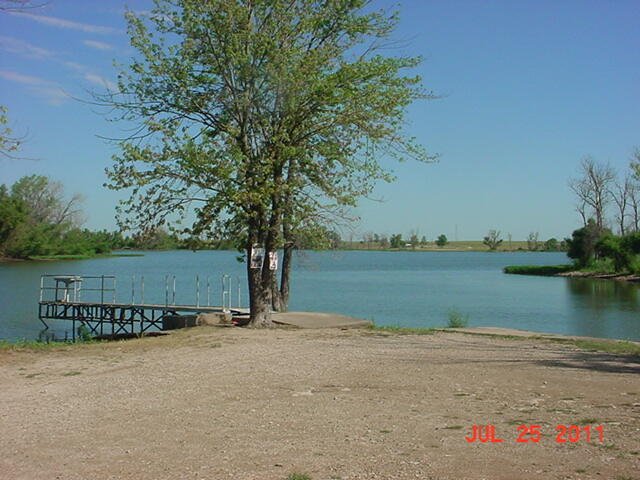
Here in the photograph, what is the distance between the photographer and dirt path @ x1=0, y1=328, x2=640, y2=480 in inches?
242

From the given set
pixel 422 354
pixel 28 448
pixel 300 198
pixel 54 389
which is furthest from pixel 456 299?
pixel 28 448

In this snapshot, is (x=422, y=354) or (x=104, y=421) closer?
(x=104, y=421)

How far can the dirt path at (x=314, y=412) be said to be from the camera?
6.16 meters

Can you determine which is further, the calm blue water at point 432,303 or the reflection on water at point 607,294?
the reflection on water at point 607,294

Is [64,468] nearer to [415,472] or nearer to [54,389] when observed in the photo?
[415,472]

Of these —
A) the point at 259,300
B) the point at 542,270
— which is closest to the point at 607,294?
the point at 542,270

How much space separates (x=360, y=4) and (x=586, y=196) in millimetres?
75619

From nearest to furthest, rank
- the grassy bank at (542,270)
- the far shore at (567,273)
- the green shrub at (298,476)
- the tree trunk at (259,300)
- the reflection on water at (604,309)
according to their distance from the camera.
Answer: the green shrub at (298,476)
the tree trunk at (259,300)
the reflection on water at (604,309)
the far shore at (567,273)
the grassy bank at (542,270)

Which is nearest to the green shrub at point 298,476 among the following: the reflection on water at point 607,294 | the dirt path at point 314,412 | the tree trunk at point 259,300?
the dirt path at point 314,412

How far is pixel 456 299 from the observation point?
46.4 meters
